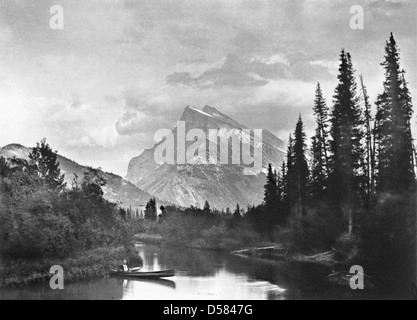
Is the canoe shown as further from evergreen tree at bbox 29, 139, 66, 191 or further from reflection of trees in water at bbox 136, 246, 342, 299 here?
evergreen tree at bbox 29, 139, 66, 191

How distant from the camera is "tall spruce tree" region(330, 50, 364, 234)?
49938 mm

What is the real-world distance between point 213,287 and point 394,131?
80.3 feet

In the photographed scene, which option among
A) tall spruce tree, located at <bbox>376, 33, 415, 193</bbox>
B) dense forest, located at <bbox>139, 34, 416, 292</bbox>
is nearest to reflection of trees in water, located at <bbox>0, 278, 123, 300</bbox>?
dense forest, located at <bbox>139, 34, 416, 292</bbox>

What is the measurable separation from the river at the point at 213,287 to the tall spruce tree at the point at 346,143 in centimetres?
894

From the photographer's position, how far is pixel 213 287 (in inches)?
1673

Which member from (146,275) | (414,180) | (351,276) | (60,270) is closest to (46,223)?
(60,270)

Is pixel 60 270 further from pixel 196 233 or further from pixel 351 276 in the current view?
pixel 196 233

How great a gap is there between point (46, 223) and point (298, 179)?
42.3m

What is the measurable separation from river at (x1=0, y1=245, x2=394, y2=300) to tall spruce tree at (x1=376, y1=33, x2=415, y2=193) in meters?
12.2

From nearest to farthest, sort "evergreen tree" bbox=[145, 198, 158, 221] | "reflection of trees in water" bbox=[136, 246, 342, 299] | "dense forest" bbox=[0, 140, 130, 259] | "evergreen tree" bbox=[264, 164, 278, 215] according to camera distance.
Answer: "reflection of trees in water" bbox=[136, 246, 342, 299] < "dense forest" bbox=[0, 140, 130, 259] < "evergreen tree" bbox=[264, 164, 278, 215] < "evergreen tree" bbox=[145, 198, 158, 221]

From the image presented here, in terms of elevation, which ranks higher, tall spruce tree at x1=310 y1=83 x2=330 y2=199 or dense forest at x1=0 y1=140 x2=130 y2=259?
tall spruce tree at x1=310 y1=83 x2=330 y2=199

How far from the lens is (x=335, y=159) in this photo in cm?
5316

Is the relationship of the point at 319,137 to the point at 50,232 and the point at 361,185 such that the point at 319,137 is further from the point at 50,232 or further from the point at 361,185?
the point at 50,232

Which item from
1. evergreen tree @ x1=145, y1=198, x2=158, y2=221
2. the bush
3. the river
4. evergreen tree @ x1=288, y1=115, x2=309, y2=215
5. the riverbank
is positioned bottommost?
the river
